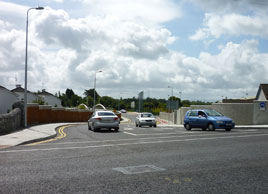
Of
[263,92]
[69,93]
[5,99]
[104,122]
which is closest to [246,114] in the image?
[104,122]

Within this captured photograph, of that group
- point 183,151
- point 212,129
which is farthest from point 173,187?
point 212,129

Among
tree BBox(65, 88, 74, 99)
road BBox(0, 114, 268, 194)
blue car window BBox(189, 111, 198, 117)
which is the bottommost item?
road BBox(0, 114, 268, 194)

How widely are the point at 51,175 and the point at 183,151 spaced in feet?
17.8

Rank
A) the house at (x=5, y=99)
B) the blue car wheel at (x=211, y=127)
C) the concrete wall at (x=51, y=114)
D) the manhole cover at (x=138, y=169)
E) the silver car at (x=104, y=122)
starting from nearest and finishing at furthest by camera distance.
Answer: the manhole cover at (x=138, y=169)
the silver car at (x=104, y=122)
the blue car wheel at (x=211, y=127)
the concrete wall at (x=51, y=114)
the house at (x=5, y=99)

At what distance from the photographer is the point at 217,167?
8375mm

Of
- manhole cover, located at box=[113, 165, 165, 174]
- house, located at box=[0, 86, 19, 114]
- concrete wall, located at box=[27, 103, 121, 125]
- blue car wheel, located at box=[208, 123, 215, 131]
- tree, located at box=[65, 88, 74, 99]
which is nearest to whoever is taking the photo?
manhole cover, located at box=[113, 165, 165, 174]

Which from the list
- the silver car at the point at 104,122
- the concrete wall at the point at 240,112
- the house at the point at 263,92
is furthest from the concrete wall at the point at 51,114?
the house at the point at 263,92

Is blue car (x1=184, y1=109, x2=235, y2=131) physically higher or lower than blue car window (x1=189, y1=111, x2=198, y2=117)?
lower

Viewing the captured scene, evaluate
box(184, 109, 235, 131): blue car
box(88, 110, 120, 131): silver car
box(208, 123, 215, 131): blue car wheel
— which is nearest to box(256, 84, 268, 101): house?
box(184, 109, 235, 131): blue car

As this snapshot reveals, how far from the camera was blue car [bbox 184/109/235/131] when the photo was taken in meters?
23.4

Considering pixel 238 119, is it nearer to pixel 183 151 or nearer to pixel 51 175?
pixel 183 151

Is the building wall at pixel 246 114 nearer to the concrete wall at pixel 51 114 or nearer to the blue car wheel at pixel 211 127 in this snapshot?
Answer: the blue car wheel at pixel 211 127

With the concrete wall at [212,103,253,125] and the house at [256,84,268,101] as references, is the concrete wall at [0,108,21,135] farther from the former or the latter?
the house at [256,84,268,101]

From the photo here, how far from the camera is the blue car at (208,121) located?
23375 mm
